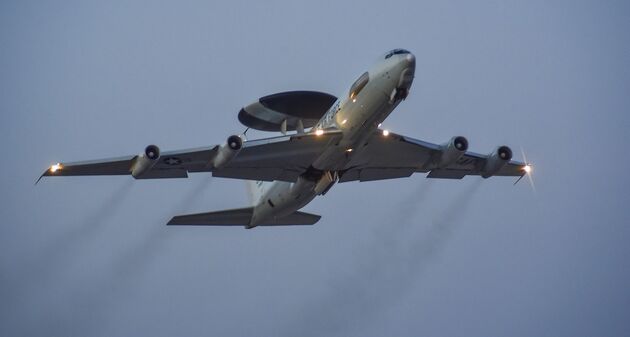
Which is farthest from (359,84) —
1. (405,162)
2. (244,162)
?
(405,162)

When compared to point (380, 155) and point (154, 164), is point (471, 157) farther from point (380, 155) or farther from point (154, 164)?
point (154, 164)

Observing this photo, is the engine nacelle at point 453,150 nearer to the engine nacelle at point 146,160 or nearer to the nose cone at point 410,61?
the nose cone at point 410,61

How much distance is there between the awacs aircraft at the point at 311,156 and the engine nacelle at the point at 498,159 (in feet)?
0.17

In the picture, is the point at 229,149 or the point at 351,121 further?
the point at 351,121

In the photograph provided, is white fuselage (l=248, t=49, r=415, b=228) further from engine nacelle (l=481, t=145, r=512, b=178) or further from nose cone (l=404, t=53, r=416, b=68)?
engine nacelle (l=481, t=145, r=512, b=178)

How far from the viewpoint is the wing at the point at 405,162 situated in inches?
2048

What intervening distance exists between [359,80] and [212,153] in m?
7.94

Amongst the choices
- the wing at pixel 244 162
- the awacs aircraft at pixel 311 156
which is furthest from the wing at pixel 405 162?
the wing at pixel 244 162

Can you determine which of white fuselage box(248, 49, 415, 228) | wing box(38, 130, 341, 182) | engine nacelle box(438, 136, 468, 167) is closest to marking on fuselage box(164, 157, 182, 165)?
wing box(38, 130, 341, 182)

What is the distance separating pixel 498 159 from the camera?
175 ft

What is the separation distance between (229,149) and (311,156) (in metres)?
5.06

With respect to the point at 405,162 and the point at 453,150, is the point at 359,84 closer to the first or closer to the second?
the point at 453,150

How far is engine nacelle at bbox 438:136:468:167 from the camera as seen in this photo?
2012 inches

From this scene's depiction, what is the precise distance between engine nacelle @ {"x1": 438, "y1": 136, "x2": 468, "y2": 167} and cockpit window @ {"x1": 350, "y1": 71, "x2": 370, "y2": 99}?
6.77m
